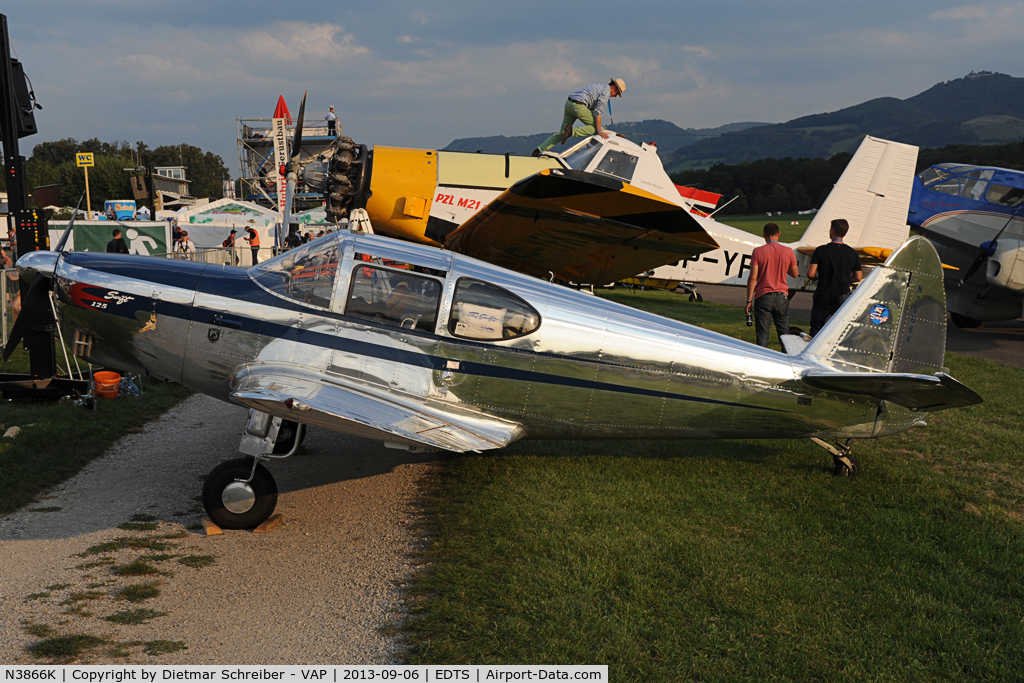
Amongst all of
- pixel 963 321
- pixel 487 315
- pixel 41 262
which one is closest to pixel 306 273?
pixel 487 315

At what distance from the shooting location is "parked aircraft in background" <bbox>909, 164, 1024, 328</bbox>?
46.4 feet

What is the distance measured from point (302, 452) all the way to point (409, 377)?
7.67 feet

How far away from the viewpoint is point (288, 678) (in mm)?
3295

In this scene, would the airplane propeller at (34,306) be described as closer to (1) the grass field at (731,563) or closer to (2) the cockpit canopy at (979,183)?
(1) the grass field at (731,563)

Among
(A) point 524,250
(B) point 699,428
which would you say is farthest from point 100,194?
(B) point 699,428

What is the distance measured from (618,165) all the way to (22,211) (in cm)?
943

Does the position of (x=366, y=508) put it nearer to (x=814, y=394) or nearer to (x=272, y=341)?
(x=272, y=341)

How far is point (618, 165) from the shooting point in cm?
1266

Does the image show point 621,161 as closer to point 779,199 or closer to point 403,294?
point 403,294

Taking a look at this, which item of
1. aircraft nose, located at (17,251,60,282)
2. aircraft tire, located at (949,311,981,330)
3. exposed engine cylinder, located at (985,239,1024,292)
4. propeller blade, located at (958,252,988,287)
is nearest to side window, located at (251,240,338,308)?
aircraft nose, located at (17,251,60,282)

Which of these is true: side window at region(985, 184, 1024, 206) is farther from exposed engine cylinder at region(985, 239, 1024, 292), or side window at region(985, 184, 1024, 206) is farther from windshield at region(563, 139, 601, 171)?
windshield at region(563, 139, 601, 171)

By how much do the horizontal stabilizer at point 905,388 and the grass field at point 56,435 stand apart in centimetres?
648

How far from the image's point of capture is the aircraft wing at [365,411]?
4531 mm

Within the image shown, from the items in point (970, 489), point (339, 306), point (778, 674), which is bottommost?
point (778, 674)
